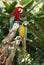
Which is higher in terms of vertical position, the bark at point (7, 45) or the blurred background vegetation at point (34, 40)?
the bark at point (7, 45)

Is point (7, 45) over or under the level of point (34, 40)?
over

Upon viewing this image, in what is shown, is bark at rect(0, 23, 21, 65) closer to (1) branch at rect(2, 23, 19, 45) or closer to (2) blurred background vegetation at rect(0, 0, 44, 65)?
(1) branch at rect(2, 23, 19, 45)

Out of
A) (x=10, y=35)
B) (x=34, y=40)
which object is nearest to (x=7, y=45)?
(x=10, y=35)

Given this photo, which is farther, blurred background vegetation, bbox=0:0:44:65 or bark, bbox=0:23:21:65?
blurred background vegetation, bbox=0:0:44:65

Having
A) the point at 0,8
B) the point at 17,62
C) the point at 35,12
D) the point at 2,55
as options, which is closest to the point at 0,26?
the point at 0,8

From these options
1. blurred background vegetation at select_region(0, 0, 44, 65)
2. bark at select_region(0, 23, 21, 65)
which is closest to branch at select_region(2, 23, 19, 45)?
bark at select_region(0, 23, 21, 65)

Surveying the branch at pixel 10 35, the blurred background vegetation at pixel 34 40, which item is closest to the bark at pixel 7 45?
the branch at pixel 10 35

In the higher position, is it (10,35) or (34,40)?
(10,35)

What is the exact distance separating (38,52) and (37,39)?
0.36 ft

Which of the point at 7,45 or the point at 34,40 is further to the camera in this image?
the point at 34,40

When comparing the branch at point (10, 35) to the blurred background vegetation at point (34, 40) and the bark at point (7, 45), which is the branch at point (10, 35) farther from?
the blurred background vegetation at point (34, 40)

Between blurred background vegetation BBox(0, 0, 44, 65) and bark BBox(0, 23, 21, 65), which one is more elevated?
bark BBox(0, 23, 21, 65)

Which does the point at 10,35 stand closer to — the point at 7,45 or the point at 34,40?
the point at 7,45

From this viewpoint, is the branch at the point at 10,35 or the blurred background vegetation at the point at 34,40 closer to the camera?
the branch at the point at 10,35
